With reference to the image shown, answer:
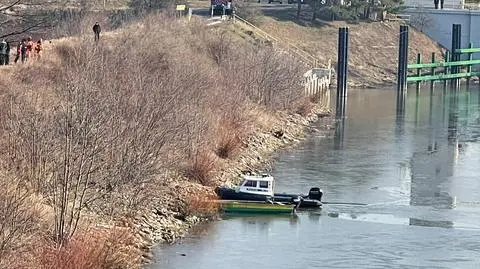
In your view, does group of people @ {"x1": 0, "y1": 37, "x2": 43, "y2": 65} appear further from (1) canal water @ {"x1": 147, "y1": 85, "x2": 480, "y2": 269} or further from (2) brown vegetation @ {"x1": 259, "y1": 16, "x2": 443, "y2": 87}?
Answer: (2) brown vegetation @ {"x1": 259, "y1": 16, "x2": 443, "y2": 87}

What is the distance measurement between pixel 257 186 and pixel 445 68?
51.3m

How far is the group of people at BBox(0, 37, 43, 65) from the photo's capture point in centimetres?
3747

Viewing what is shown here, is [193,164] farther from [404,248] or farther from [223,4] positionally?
[223,4]

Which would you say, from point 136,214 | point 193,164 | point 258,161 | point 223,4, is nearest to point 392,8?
point 223,4

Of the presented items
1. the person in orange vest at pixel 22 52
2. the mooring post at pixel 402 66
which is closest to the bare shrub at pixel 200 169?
the person in orange vest at pixel 22 52

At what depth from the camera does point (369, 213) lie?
33.1 meters

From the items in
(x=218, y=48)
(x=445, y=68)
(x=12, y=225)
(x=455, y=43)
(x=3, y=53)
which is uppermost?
(x=3, y=53)

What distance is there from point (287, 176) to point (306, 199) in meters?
5.37

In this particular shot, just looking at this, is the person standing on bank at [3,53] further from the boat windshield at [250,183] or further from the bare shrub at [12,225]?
the bare shrub at [12,225]

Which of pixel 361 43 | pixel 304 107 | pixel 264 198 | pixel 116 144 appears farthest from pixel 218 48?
pixel 361 43

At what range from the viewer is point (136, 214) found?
2870 centimetres

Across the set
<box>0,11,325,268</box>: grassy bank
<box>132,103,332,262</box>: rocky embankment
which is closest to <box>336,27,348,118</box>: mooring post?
<box>132,103,332,262</box>: rocky embankment

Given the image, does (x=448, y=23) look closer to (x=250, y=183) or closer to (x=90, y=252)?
(x=250, y=183)

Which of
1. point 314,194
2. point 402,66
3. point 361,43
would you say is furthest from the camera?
point 361,43
